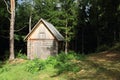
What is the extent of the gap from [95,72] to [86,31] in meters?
43.6

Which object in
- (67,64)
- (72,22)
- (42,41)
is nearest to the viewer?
(67,64)

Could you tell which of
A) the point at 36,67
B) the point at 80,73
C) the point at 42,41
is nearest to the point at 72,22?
the point at 42,41

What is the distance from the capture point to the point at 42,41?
42.0 m

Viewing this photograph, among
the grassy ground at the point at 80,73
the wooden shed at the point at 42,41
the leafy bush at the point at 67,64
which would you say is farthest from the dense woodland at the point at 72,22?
the grassy ground at the point at 80,73

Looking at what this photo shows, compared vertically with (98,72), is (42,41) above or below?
above

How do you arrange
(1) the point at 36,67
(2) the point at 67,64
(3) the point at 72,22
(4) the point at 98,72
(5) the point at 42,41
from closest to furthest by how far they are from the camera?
(4) the point at 98,72 → (2) the point at 67,64 → (1) the point at 36,67 → (5) the point at 42,41 → (3) the point at 72,22

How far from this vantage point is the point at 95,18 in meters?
53.3

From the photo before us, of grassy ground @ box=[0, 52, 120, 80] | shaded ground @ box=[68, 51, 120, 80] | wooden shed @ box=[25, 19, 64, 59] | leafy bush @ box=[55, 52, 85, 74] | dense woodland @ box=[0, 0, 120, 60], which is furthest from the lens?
dense woodland @ box=[0, 0, 120, 60]

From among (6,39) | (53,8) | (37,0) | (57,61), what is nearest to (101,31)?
(53,8)

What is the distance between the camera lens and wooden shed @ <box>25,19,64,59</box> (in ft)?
136

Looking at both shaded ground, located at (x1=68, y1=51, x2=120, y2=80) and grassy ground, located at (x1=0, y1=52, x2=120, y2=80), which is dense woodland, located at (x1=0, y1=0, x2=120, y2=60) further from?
shaded ground, located at (x1=68, y1=51, x2=120, y2=80)

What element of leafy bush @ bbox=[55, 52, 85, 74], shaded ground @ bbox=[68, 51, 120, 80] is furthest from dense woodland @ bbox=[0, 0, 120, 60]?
shaded ground @ bbox=[68, 51, 120, 80]

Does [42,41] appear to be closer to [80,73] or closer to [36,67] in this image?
[36,67]

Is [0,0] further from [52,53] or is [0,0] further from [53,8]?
[53,8]
